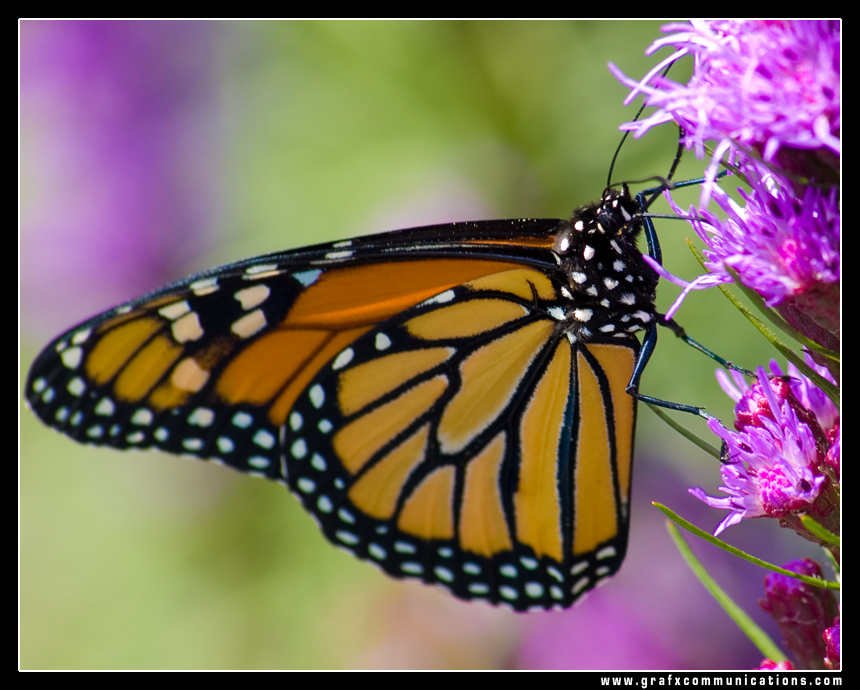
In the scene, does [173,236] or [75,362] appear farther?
[173,236]

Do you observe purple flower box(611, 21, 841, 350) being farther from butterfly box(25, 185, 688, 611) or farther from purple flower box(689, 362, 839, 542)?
butterfly box(25, 185, 688, 611)

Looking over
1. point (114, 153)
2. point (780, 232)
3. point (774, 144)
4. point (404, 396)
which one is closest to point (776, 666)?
point (780, 232)

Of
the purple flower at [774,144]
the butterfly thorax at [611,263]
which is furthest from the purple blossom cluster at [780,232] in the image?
the butterfly thorax at [611,263]

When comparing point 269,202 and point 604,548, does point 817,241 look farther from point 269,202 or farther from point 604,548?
point 269,202

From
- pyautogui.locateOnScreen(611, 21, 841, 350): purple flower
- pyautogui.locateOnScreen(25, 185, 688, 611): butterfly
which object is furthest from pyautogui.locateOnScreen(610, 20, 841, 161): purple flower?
pyautogui.locateOnScreen(25, 185, 688, 611): butterfly

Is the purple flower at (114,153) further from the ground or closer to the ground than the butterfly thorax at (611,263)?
further from the ground

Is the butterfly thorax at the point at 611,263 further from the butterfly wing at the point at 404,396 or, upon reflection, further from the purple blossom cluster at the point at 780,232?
the purple blossom cluster at the point at 780,232
